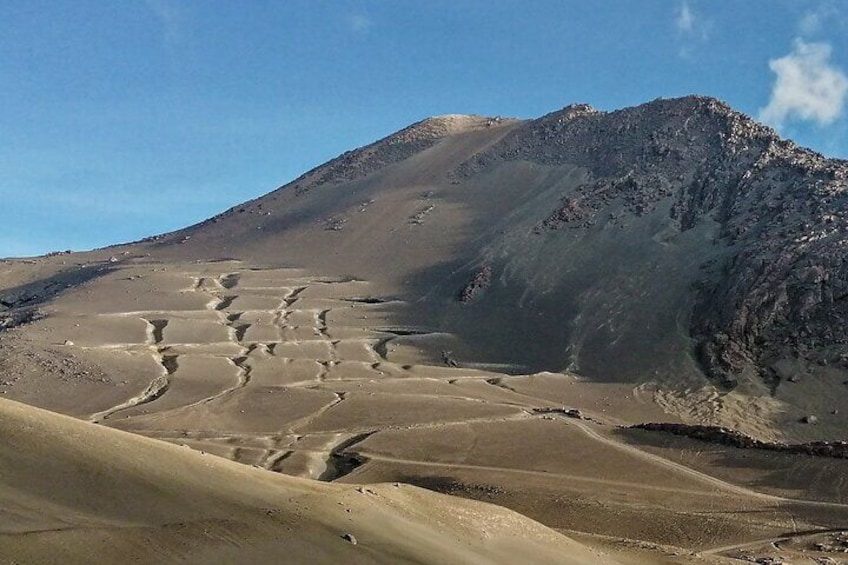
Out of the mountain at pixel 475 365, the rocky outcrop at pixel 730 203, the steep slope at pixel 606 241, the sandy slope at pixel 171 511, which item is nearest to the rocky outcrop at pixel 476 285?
the steep slope at pixel 606 241

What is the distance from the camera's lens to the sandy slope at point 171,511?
8961 millimetres

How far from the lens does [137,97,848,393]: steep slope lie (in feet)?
128

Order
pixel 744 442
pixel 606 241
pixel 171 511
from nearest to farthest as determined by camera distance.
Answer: pixel 171 511
pixel 744 442
pixel 606 241

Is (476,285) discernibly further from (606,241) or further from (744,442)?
(744,442)

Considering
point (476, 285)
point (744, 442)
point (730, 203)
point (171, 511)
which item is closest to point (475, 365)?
point (476, 285)

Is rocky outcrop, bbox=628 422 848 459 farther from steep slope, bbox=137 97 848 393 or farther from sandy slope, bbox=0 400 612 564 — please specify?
sandy slope, bbox=0 400 612 564

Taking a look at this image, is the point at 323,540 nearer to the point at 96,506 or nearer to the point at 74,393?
the point at 96,506

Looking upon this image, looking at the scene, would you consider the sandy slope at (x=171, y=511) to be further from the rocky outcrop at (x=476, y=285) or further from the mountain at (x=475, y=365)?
the rocky outcrop at (x=476, y=285)

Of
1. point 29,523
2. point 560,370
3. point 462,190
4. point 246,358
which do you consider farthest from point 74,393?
point 462,190

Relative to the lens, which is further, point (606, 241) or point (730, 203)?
point (606, 241)

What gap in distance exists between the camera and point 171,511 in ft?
32.1

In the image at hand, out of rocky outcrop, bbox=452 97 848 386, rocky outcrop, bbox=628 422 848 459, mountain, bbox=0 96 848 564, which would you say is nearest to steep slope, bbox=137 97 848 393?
rocky outcrop, bbox=452 97 848 386

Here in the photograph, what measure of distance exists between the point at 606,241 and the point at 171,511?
148ft

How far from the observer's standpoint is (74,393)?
34250 mm
